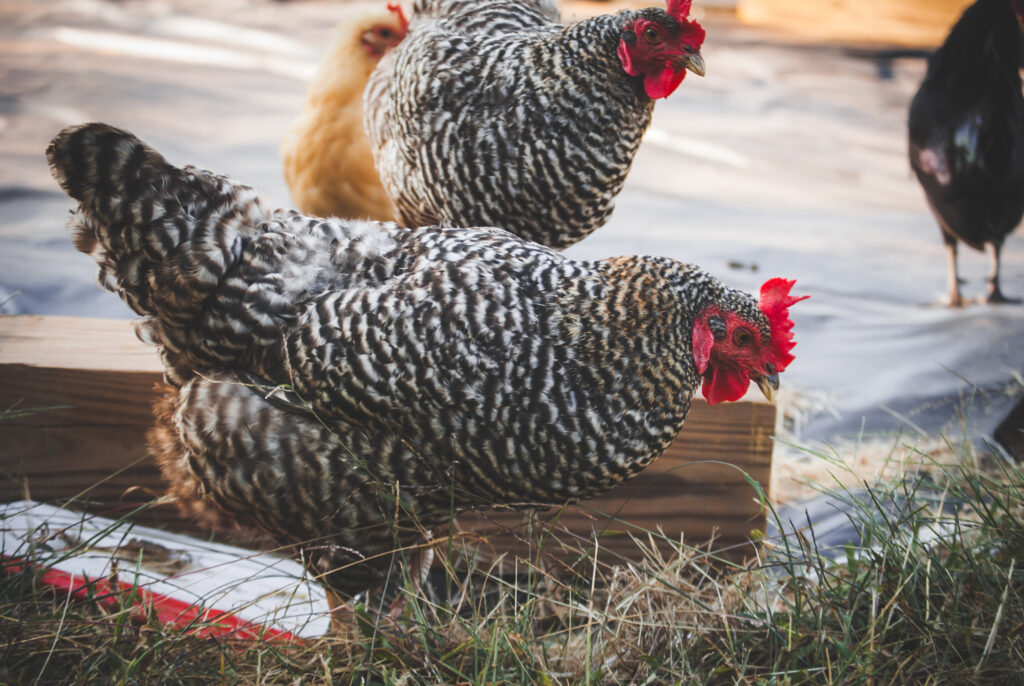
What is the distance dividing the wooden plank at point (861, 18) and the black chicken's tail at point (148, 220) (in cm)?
359

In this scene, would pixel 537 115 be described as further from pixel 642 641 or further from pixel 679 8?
pixel 642 641

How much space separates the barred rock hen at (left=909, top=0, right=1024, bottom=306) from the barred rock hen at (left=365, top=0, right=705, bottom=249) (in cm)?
128

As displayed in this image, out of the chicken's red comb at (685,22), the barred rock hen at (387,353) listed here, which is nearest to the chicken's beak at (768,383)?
the barred rock hen at (387,353)

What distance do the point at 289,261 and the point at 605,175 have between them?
1.97 feet

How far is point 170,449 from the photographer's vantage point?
129cm

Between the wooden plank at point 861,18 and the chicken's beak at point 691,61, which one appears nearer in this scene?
the chicken's beak at point 691,61

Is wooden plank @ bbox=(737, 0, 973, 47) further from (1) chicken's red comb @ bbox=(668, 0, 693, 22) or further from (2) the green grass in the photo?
(2) the green grass

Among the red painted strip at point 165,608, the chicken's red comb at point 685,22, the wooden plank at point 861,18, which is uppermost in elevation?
the wooden plank at point 861,18

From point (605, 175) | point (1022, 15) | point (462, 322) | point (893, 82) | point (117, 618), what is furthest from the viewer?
point (893, 82)

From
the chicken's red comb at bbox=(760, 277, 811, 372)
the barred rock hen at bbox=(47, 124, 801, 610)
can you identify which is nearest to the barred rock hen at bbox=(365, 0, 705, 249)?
the barred rock hen at bbox=(47, 124, 801, 610)

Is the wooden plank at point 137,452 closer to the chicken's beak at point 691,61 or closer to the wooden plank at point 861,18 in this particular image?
the chicken's beak at point 691,61

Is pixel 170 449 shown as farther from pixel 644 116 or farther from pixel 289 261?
pixel 644 116

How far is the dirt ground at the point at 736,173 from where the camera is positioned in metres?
2.45

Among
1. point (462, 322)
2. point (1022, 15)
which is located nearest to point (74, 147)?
point (462, 322)
